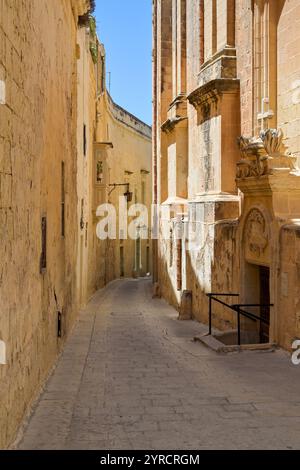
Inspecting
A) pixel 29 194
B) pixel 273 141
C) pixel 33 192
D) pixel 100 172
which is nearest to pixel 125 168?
pixel 100 172

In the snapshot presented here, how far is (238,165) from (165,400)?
5850mm

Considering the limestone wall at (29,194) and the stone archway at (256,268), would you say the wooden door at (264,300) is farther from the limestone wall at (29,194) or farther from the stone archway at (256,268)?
the limestone wall at (29,194)

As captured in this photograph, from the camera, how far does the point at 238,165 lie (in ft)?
34.8

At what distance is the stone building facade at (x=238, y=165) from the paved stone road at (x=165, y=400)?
1507 mm

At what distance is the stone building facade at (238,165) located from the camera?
9344 millimetres

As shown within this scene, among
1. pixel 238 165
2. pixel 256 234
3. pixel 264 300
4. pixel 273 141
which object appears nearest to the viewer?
pixel 273 141

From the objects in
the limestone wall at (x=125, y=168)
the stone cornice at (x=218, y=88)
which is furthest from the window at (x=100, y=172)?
the stone cornice at (x=218, y=88)

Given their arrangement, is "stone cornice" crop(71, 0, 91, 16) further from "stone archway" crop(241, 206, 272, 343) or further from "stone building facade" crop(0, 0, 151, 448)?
"stone archway" crop(241, 206, 272, 343)

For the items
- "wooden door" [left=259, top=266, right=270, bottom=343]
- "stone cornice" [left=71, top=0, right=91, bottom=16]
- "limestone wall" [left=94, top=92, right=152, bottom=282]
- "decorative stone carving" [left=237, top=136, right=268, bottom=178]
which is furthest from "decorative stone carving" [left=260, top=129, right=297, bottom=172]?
"limestone wall" [left=94, top=92, right=152, bottom=282]

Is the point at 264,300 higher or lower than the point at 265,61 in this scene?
lower

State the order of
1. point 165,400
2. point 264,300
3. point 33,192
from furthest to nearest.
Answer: point 264,300 → point 165,400 → point 33,192

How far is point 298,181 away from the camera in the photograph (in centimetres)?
936

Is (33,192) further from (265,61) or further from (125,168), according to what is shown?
(125,168)

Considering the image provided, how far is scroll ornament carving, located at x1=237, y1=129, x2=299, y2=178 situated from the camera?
31.2ft
